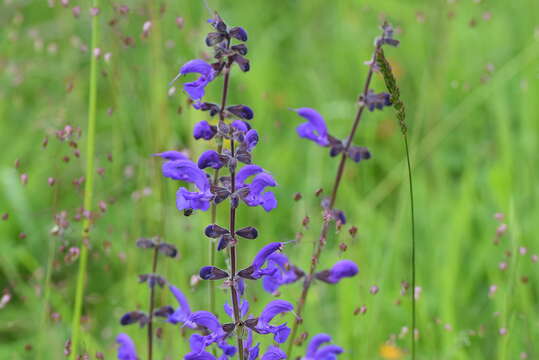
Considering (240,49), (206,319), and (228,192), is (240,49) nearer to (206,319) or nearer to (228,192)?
(228,192)

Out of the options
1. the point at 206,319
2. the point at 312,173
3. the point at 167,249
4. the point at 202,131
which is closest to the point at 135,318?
the point at 167,249

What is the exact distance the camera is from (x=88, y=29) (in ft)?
14.8

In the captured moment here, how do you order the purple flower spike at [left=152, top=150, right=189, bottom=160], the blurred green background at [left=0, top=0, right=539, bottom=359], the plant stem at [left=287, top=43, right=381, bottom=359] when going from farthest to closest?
1. the blurred green background at [left=0, top=0, right=539, bottom=359]
2. the plant stem at [left=287, top=43, right=381, bottom=359]
3. the purple flower spike at [left=152, top=150, right=189, bottom=160]

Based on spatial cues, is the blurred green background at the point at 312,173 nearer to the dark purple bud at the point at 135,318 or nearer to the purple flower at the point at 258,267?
the dark purple bud at the point at 135,318

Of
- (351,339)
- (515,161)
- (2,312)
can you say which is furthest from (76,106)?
(515,161)

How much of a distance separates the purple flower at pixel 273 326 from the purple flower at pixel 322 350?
310mm

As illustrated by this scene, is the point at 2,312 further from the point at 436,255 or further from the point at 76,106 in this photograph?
the point at 436,255

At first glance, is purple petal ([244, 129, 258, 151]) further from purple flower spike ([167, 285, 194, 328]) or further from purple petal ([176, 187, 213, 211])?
purple flower spike ([167, 285, 194, 328])

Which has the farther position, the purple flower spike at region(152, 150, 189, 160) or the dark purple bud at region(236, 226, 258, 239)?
the purple flower spike at region(152, 150, 189, 160)

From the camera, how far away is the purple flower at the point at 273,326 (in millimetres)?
1561

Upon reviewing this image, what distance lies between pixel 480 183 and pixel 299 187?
85 centimetres

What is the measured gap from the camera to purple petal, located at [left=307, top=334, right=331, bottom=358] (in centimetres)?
191

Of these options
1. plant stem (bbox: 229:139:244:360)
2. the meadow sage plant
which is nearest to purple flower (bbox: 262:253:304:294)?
the meadow sage plant

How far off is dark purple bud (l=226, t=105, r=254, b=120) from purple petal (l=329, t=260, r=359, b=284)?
536 millimetres
